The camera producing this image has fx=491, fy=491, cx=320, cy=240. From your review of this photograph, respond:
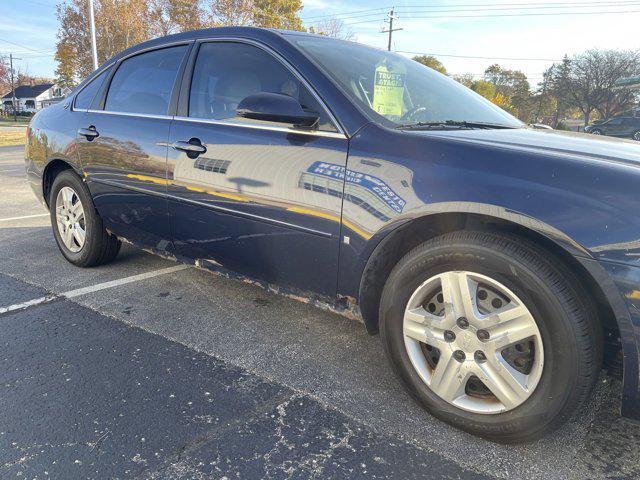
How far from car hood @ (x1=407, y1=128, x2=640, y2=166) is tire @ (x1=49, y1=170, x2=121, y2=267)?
8.76 ft

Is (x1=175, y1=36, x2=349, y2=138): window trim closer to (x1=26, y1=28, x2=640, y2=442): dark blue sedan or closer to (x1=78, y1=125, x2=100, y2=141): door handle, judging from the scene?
(x1=26, y1=28, x2=640, y2=442): dark blue sedan

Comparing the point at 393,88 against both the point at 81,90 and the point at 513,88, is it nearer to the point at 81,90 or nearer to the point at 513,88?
the point at 81,90

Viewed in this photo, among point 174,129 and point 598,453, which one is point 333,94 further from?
point 598,453

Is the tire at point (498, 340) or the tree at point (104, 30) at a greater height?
the tree at point (104, 30)

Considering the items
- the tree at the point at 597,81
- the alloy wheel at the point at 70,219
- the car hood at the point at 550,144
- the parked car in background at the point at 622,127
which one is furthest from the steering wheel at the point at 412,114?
the tree at the point at 597,81

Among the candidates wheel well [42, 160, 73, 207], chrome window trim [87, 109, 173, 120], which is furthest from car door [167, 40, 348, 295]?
wheel well [42, 160, 73, 207]

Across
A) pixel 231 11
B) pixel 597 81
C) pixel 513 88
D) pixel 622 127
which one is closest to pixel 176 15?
pixel 231 11

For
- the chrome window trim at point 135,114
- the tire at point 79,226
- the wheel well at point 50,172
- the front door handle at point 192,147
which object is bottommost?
the tire at point 79,226

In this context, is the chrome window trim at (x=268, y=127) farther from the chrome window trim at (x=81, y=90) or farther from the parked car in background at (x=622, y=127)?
the parked car in background at (x=622, y=127)

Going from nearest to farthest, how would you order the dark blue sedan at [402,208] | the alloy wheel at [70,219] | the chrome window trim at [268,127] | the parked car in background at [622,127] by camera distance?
1. the dark blue sedan at [402,208]
2. the chrome window trim at [268,127]
3. the alloy wheel at [70,219]
4. the parked car in background at [622,127]

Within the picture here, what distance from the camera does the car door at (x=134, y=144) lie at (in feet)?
10.2

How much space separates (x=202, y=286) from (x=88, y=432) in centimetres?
171

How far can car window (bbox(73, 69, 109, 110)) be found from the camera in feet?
12.3

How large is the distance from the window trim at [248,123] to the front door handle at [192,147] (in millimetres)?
135
